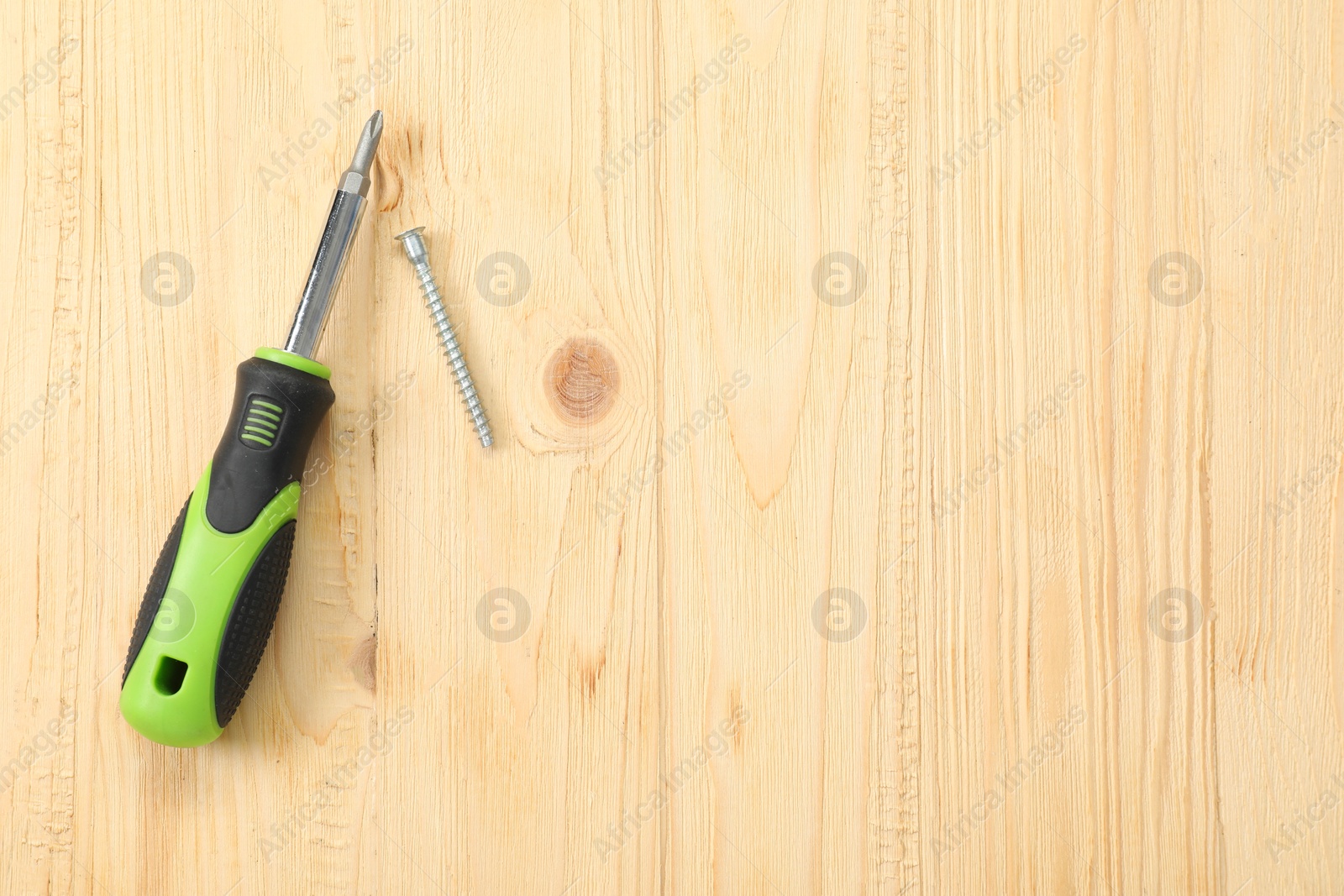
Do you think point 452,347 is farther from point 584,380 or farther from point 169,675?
point 169,675

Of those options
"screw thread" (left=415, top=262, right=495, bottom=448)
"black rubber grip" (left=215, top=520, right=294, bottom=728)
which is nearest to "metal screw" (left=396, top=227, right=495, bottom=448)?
"screw thread" (left=415, top=262, right=495, bottom=448)

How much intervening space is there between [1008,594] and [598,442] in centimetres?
27

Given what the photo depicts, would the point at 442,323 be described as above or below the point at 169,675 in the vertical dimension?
above

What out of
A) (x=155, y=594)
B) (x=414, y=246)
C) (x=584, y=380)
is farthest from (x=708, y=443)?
(x=155, y=594)

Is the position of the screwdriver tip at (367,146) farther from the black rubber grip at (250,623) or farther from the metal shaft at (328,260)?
the black rubber grip at (250,623)

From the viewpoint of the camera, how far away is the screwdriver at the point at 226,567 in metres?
0.48

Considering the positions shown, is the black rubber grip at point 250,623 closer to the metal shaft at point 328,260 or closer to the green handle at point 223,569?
the green handle at point 223,569

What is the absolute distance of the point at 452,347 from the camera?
54 cm

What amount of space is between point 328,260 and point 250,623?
0.65ft

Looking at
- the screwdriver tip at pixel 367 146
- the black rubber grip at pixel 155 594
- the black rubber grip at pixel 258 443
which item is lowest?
the black rubber grip at pixel 155 594

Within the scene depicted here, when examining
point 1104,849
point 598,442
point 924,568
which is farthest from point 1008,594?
point 598,442

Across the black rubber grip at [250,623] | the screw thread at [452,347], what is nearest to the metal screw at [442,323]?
the screw thread at [452,347]

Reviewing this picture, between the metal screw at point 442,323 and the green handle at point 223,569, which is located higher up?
the metal screw at point 442,323

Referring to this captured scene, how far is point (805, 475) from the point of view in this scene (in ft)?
1.86
